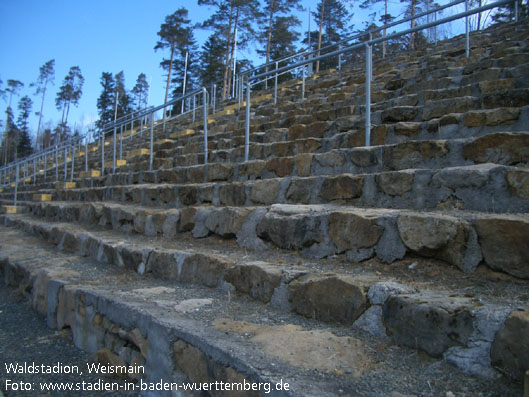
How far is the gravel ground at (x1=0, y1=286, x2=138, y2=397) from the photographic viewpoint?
2.47m

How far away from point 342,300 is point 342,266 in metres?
0.43

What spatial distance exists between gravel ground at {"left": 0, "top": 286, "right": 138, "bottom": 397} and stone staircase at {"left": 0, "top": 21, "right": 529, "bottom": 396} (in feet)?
0.49

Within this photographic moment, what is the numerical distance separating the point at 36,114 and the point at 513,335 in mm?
52094

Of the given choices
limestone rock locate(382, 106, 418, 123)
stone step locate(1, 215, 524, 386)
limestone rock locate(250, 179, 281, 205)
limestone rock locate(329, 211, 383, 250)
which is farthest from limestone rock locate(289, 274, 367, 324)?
limestone rock locate(382, 106, 418, 123)

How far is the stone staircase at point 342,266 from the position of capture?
1.41 metres

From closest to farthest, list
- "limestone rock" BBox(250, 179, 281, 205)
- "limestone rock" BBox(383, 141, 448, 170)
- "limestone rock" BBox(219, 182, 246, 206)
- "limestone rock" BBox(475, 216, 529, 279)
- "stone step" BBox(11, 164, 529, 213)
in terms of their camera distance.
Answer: "limestone rock" BBox(475, 216, 529, 279) → "stone step" BBox(11, 164, 529, 213) → "limestone rock" BBox(383, 141, 448, 170) → "limestone rock" BBox(250, 179, 281, 205) → "limestone rock" BBox(219, 182, 246, 206)

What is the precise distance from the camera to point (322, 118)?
4.61m

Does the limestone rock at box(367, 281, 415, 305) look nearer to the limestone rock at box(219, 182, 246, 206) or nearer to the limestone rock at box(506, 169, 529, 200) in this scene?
the limestone rock at box(506, 169, 529, 200)

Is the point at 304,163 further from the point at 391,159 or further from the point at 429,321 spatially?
the point at 429,321

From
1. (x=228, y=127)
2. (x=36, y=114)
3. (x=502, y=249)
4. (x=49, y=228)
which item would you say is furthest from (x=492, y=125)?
(x=36, y=114)

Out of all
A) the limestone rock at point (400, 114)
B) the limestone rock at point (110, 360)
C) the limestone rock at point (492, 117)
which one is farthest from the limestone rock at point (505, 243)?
the limestone rock at point (110, 360)

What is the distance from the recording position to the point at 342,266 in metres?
2.24

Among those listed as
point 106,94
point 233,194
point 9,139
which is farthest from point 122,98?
point 233,194

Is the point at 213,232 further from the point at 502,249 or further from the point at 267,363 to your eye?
the point at 502,249
